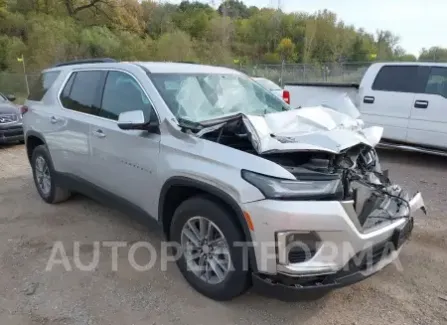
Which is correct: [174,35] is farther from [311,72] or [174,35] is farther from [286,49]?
[311,72]

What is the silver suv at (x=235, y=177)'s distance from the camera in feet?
8.23

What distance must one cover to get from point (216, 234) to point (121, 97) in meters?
1.70

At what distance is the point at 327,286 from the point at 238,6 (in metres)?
66.1

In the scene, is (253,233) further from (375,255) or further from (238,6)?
(238,6)

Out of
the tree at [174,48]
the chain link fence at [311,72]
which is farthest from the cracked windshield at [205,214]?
the tree at [174,48]

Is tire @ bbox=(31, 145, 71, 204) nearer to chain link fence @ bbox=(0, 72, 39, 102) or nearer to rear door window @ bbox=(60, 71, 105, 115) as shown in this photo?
rear door window @ bbox=(60, 71, 105, 115)

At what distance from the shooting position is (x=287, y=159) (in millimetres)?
2914

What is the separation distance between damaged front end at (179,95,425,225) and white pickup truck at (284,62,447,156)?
3.48 metres

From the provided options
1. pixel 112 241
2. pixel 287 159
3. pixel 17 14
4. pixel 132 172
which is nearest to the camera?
pixel 287 159

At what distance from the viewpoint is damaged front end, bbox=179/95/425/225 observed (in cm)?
272

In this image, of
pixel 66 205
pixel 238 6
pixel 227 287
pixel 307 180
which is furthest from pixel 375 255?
pixel 238 6

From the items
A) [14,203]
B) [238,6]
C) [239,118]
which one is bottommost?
[14,203]

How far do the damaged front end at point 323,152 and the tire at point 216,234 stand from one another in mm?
476

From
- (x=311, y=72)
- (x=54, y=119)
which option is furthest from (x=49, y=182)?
(x=311, y=72)
